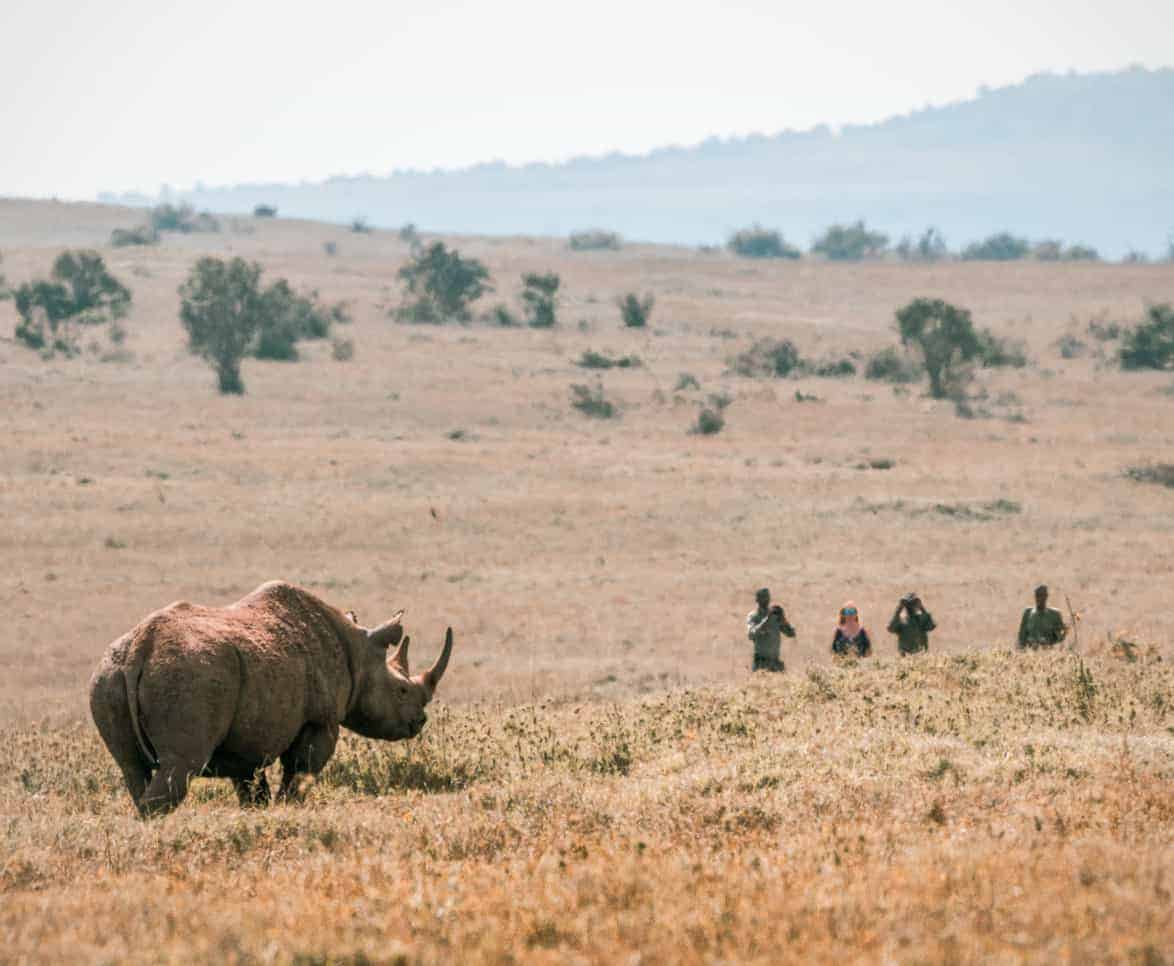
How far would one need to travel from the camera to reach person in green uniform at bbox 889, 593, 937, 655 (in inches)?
709

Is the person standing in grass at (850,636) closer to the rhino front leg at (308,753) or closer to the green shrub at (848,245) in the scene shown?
the rhino front leg at (308,753)

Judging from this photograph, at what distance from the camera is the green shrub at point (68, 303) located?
192ft

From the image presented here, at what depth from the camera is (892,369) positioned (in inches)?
2327

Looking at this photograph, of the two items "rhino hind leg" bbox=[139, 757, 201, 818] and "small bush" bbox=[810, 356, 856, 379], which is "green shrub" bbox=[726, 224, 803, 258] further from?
"rhino hind leg" bbox=[139, 757, 201, 818]

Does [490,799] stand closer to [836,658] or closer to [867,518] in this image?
[836,658]

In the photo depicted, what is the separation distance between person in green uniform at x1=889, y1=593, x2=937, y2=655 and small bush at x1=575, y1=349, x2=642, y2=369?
39.4m

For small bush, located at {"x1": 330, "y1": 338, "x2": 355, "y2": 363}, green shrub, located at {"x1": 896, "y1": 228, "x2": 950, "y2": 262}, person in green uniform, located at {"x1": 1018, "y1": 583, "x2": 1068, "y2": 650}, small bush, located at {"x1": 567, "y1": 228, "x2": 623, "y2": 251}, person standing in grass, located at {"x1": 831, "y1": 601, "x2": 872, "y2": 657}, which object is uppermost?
green shrub, located at {"x1": 896, "y1": 228, "x2": 950, "y2": 262}

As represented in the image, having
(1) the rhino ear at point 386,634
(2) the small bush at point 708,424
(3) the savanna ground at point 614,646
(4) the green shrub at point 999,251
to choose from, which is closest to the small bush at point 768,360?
(3) the savanna ground at point 614,646

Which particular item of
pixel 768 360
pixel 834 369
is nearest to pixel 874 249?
pixel 834 369

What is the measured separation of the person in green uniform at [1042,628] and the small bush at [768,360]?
40.6m

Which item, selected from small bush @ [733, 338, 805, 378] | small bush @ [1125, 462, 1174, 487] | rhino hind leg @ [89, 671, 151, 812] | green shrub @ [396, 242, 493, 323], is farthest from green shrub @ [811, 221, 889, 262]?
rhino hind leg @ [89, 671, 151, 812]

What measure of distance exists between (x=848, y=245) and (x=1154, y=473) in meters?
103

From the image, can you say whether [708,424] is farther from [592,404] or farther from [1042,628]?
[1042,628]

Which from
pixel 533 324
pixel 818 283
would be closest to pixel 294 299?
pixel 533 324
